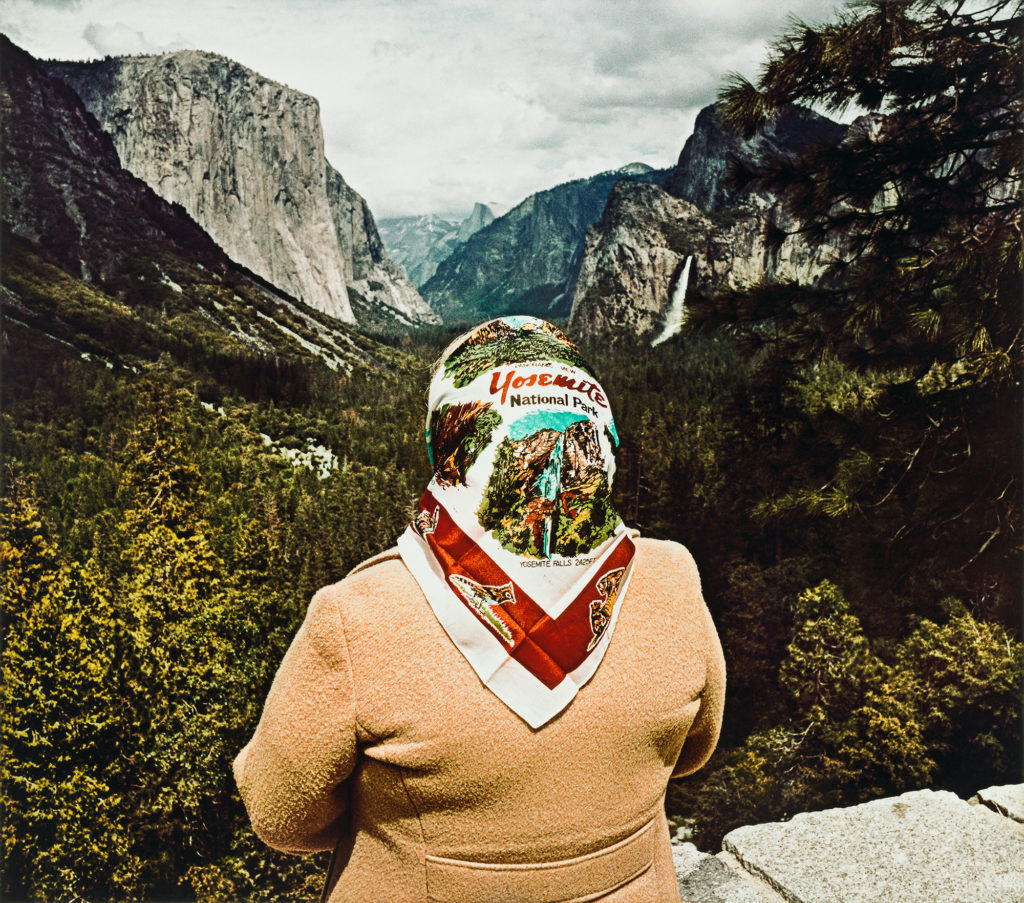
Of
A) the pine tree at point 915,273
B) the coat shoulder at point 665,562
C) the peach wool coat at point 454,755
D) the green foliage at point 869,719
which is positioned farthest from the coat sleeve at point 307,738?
the green foliage at point 869,719

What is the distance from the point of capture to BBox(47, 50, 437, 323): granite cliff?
140 meters

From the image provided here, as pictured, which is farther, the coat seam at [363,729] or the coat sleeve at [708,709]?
the coat sleeve at [708,709]

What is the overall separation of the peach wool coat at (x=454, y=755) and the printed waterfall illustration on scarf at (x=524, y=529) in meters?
0.04

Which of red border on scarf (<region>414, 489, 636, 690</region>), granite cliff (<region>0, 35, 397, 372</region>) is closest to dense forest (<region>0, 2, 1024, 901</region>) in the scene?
red border on scarf (<region>414, 489, 636, 690</region>)

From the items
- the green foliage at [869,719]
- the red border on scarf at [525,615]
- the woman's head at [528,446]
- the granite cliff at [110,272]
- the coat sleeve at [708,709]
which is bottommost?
the green foliage at [869,719]

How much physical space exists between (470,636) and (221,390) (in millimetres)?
106881

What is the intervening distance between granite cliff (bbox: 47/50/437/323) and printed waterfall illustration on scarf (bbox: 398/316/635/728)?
162 meters

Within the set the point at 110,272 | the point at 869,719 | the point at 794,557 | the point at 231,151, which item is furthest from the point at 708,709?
the point at 231,151

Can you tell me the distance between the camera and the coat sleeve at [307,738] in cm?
116

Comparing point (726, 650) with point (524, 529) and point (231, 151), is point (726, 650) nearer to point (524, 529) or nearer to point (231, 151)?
point (524, 529)

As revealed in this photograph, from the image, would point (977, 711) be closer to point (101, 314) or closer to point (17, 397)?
point (17, 397)

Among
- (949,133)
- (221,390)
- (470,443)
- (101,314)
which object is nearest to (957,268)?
(949,133)

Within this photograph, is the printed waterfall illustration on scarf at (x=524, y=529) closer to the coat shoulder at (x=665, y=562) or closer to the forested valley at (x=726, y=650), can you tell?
the coat shoulder at (x=665, y=562)

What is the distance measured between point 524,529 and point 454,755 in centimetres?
38
